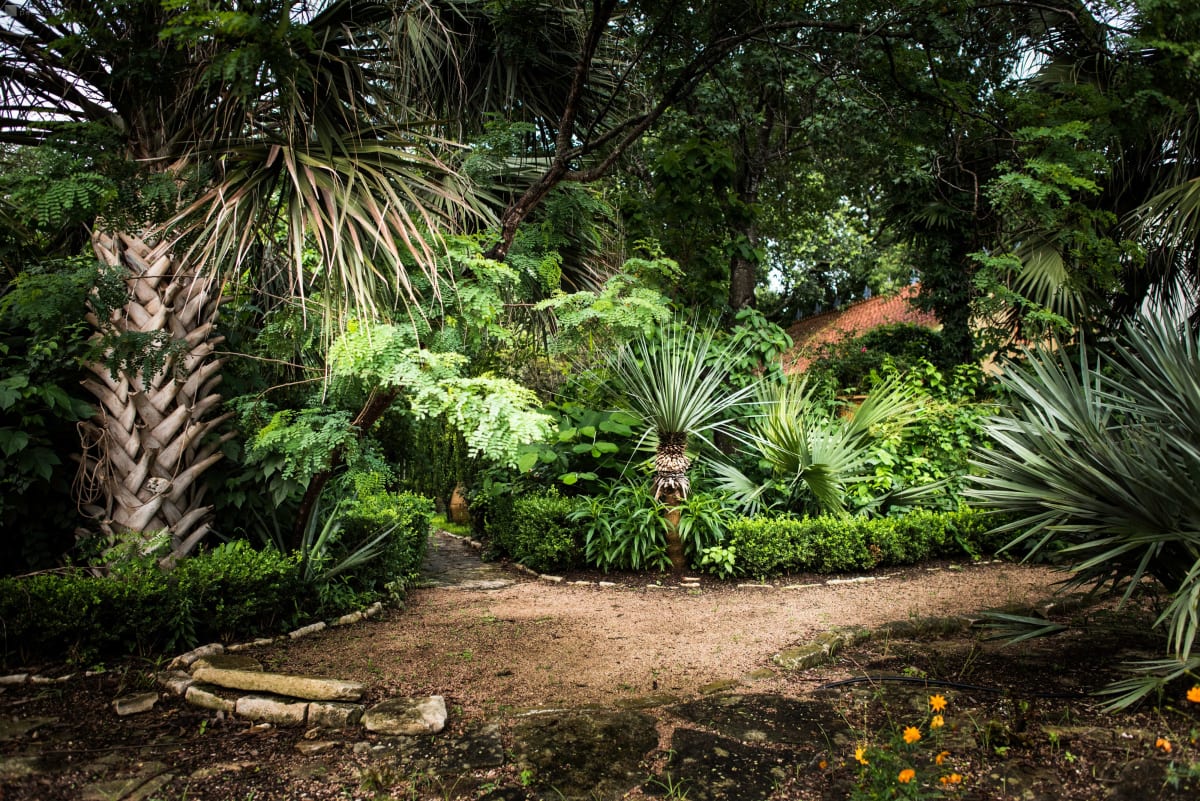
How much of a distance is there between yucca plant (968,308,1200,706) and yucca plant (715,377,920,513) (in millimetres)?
2676

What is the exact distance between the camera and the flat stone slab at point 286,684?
3.09 metres

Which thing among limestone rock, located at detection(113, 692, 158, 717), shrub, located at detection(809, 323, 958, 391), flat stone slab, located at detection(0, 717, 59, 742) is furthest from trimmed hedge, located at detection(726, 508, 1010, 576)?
flat stone slab, located at detection(0, 717, 59, 742)

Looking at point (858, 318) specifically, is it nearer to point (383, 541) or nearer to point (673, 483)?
point (673, 483)

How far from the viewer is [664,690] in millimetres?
3412

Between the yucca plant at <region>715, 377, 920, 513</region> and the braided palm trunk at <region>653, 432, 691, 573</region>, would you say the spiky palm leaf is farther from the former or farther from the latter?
the yucca plant at <region>715, 377, 920, 513</region>

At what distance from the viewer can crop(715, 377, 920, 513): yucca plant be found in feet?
21.0

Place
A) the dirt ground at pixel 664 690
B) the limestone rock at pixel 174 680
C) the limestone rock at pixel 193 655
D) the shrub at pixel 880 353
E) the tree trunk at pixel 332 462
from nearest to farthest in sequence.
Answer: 1. the dirt ground at pixel 664 690
2. the limestone rock at pixel 174 680
3. the limestone rock at pixel 193 655
4. the tree trunk at pixel 332 462
5. the shrub at pixel 880 353

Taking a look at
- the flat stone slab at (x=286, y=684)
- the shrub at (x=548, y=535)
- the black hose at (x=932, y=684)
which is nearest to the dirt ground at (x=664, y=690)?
the black hose at (x=932, y=684)

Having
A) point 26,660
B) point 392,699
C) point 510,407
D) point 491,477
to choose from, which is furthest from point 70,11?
point 491,477

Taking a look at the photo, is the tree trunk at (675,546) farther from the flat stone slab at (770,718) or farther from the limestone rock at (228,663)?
the limestone rock at (228,663)

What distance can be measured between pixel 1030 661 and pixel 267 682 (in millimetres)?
3576

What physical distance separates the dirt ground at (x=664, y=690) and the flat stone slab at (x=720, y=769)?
4 centimetres

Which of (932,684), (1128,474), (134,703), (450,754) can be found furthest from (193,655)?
(1128,474)

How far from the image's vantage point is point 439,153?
14.6ft
